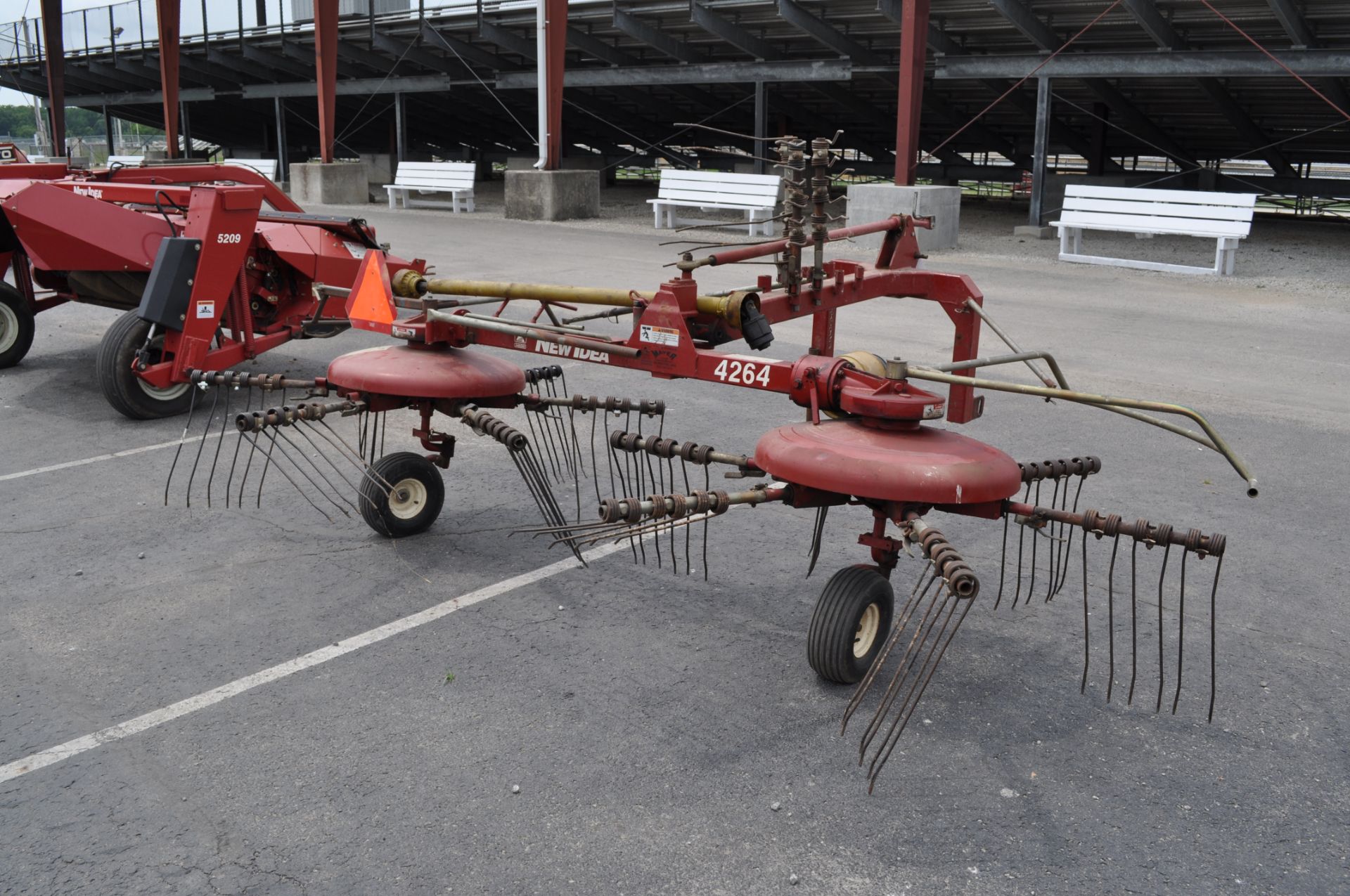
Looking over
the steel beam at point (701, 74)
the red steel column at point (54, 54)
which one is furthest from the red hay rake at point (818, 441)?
the red steel column at point (54, 54)

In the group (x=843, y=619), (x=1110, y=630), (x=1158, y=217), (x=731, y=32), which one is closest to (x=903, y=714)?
(x=843, y=619)

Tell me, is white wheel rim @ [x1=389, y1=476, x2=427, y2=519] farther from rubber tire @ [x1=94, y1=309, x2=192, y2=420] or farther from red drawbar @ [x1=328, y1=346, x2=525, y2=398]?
rubber tire @ [x1=94, y1=309, x2=192, y2=420]

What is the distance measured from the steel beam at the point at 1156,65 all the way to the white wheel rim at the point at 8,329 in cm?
1374

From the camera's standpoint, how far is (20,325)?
358 inches

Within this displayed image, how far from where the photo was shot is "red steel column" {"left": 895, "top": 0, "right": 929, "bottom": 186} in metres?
15.8

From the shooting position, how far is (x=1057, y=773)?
3416mm

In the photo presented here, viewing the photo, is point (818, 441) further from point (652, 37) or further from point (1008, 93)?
point (652, 37)

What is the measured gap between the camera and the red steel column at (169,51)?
1071 inches

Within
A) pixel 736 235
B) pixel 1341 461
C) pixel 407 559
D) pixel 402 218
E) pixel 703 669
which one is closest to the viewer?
pixel 703 669

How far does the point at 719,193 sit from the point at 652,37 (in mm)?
4171

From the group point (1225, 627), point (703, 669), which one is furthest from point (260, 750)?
point (1225, 627)

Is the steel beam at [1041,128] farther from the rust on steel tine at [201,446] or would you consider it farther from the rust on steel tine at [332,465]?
the rust on steel tine at [201,446]

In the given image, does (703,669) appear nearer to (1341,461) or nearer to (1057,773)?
(1057,773)

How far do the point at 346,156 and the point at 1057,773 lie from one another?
128ft
